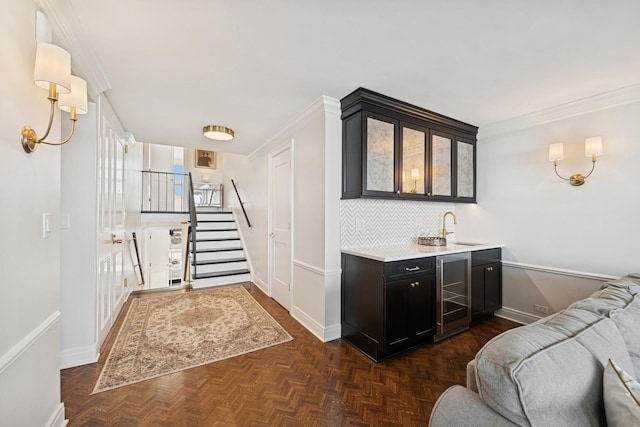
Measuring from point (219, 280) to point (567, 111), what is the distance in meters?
5.45

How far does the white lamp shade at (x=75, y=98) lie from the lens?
166 cm

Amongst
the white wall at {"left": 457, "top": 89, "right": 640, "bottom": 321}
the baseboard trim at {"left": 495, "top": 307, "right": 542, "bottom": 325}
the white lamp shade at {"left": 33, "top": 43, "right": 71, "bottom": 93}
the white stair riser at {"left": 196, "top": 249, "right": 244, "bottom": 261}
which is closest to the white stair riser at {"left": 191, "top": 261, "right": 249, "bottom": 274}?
the white stair riser at {"left": 196, "top": 249, "right": 244, "bottom": 261}

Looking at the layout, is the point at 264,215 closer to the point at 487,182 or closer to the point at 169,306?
the point at 169,306

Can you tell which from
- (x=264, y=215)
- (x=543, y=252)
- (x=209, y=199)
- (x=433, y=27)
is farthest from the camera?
(x=209, y=199)

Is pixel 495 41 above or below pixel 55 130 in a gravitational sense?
above

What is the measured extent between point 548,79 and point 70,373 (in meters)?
4.82

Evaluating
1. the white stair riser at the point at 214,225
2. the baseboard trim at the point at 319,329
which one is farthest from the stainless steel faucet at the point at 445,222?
the white stair riser at the point at 214,225

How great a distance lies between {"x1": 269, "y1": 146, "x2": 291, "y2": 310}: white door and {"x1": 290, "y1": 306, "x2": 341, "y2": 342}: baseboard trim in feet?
1.52

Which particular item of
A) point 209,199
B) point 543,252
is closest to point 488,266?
point 543,252

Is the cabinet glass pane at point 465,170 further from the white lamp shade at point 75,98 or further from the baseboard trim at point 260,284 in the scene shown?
the white lamp shade at point 75,98

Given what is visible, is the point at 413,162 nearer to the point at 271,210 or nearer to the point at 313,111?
the point at 313,111

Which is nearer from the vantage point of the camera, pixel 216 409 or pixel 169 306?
pixel 216 409

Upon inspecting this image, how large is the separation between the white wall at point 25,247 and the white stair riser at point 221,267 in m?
3.39

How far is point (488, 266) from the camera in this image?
328cm
